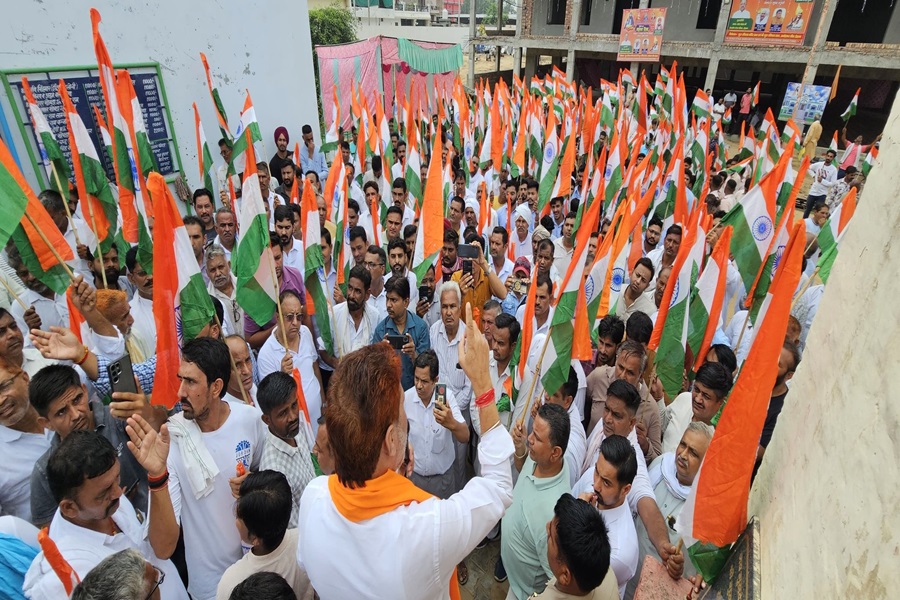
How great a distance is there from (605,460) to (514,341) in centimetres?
140

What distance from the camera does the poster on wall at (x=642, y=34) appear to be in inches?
714

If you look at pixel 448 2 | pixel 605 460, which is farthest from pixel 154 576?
pixel 448 2

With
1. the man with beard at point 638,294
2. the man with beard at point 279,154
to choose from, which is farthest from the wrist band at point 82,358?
the man with beard at point 279,154

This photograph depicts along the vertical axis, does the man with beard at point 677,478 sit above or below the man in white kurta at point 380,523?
below

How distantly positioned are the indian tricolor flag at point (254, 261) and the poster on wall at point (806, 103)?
467 inches

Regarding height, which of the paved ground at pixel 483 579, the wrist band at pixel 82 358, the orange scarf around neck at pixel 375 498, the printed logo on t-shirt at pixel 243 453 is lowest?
the paved ground at pixel 483 579

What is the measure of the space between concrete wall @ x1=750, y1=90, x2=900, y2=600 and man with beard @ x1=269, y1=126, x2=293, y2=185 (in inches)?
323

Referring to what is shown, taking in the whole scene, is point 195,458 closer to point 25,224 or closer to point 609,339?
point 25,224

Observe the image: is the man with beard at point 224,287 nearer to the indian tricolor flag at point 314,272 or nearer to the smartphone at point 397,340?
the indian tricolor flag at point 314,272

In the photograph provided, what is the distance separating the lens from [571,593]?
1.97 metres

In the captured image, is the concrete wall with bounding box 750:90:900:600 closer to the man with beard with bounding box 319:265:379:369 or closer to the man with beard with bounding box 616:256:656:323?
the man with beard with bounding box 616:256:656:323

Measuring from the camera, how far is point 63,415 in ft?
7.87

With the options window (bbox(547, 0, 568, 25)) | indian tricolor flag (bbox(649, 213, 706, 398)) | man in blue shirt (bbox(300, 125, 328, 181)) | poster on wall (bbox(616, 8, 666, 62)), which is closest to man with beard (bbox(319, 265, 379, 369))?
indian tricolor flag (bbox(649, 213, 706, 398))

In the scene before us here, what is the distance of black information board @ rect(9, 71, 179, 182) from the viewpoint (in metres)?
6.02
